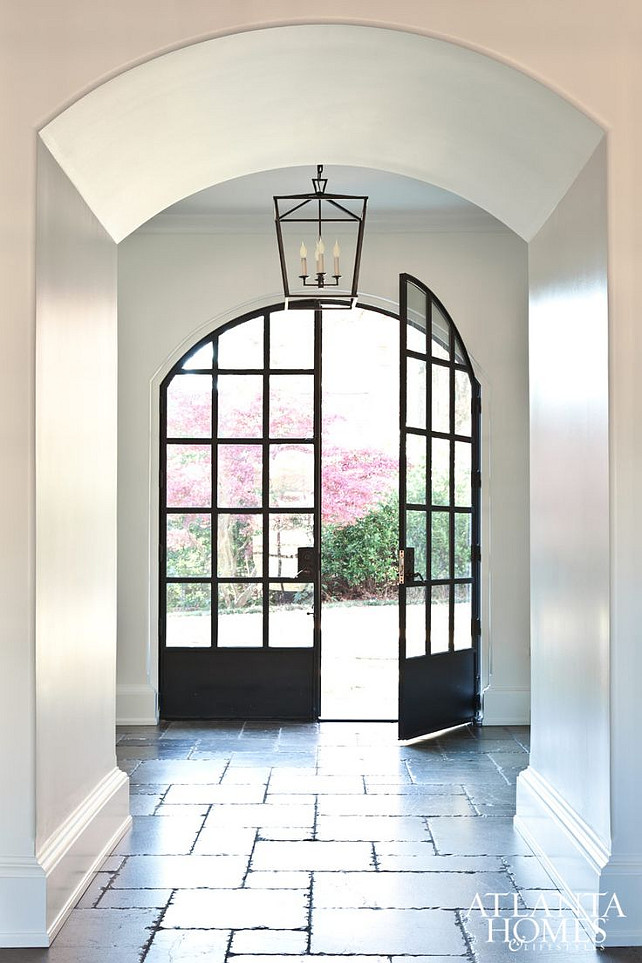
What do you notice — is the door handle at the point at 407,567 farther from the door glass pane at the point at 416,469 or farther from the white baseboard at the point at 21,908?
the white baseboard at the point at 21,908

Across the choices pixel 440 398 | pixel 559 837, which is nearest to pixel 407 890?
pixel 559 837

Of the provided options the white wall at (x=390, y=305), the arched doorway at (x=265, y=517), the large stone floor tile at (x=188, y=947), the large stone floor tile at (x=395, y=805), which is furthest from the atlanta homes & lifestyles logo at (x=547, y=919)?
the white wall at (x=390, y=305)

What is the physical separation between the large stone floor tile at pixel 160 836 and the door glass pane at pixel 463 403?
3.04m

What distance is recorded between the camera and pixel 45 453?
10.1 ft

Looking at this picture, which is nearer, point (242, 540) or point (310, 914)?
point (310, 914)

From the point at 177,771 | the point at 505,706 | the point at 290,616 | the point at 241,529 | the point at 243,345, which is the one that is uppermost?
the point at 243,345

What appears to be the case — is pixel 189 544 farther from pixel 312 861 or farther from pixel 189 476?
pixel 312 861

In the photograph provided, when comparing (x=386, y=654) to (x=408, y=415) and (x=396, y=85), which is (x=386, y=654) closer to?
(x=408, y=415)

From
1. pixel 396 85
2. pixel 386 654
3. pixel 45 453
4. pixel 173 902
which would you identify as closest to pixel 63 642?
pixel 45 453

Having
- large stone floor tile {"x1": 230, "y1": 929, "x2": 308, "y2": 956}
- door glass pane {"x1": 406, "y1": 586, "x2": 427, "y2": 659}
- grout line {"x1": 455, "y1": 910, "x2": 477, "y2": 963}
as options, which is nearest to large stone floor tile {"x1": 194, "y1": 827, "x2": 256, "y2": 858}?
large stone floor tile {"x1": 230, "y1": 929, "x2": 308, "y2": 956}

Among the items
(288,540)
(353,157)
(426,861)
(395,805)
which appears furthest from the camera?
(288,540)

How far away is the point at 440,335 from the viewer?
240 inches

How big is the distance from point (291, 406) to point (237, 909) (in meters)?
3.79

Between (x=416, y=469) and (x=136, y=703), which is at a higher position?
(x=416, y=469)
